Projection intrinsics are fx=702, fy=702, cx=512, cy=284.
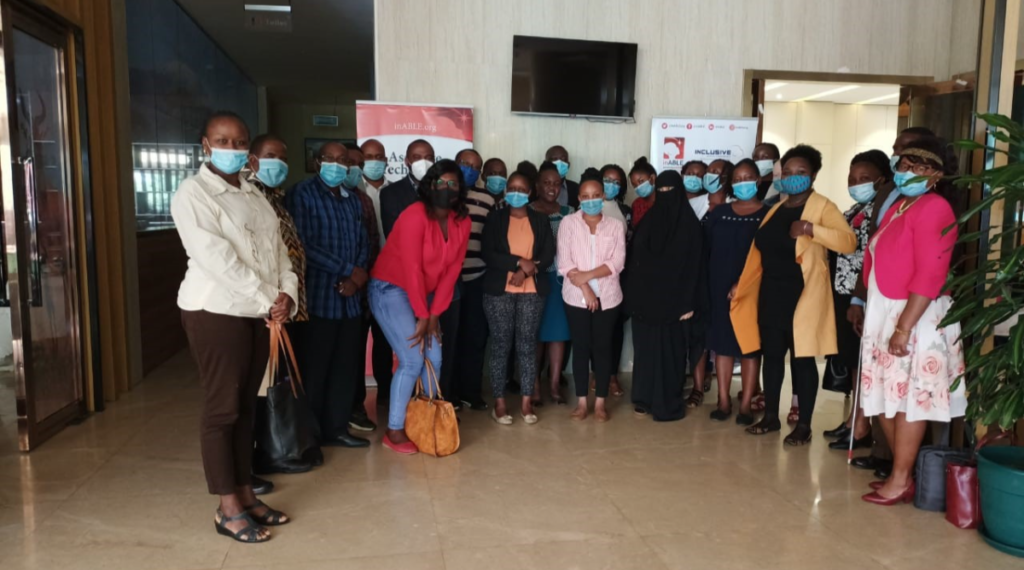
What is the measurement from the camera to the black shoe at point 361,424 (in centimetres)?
431

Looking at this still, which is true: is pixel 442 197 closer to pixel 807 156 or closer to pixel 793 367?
pixel 807 156

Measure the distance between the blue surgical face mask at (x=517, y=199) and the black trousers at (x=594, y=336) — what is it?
2.42 ft

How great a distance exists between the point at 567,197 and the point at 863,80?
2974mm

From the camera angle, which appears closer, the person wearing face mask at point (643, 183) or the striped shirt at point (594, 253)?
the striped shirt at point (594, 253)

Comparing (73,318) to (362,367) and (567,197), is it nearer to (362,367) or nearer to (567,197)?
(362,367)

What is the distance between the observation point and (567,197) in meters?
5.41

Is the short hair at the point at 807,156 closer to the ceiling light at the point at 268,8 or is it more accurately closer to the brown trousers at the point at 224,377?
the brown trousers at the point at 224,377

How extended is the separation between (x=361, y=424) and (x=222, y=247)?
198 centimetres

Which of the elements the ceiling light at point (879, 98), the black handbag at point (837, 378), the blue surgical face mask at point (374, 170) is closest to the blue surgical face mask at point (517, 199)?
the blue surgical face mask at point (374, 170)

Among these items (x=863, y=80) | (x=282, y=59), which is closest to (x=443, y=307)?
(x=863, y=80)

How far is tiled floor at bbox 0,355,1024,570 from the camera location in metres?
2.75

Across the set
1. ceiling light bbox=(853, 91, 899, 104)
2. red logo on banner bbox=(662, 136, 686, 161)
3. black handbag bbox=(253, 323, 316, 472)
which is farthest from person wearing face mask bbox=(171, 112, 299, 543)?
ceiling light bbox=(853, 91, 899, 104)

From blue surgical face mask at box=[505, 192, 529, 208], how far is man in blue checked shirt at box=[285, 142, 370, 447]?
0.95 meters

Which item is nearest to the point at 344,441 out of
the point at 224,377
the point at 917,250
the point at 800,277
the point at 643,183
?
the point at 224,377
